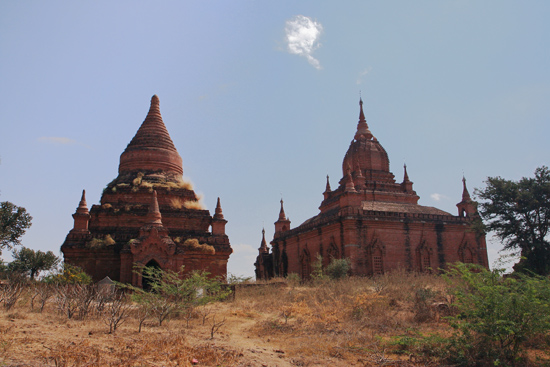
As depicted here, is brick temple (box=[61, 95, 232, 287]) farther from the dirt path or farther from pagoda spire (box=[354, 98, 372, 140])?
pagoda spire (box=[354, 98, 372, 140])

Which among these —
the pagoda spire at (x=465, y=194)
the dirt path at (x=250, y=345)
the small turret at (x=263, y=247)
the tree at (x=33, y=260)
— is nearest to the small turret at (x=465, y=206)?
the pagoda spire at (x=465, y=194)

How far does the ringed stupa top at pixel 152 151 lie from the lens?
31000 millimetres

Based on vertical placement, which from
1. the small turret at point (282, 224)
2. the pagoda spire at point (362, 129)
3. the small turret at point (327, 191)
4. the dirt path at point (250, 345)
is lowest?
the dirt path at point (250, 345)

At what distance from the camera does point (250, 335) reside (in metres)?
14.1

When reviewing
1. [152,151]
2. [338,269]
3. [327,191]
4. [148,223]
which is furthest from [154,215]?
[327,191]

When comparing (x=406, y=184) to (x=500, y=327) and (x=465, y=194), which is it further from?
(x=500, y=327)

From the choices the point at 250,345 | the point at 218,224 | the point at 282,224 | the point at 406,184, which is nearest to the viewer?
the point at 250,345

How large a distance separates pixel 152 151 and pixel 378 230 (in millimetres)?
15685


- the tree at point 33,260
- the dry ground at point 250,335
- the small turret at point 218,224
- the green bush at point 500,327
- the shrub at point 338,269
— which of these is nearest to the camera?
the dry ground at point 250,335

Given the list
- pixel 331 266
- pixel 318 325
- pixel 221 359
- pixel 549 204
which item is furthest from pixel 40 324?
pixel 549 204

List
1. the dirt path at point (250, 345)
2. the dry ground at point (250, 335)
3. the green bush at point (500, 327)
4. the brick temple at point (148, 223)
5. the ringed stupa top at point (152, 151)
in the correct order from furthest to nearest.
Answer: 1. the ringed stupa top at point (152, 151)
2. the brick temple at point (148, 223)
3. the green bush at point (500, 327)
4. the dirt path at point (250, 345)
5. the dry ground at point (250, 335)

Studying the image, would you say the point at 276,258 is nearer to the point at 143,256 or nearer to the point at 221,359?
the point at 143,256

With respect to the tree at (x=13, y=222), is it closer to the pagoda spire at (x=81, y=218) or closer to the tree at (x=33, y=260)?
the tree at (x=33, y=260)

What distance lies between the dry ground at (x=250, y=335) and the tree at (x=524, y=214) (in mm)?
11374
